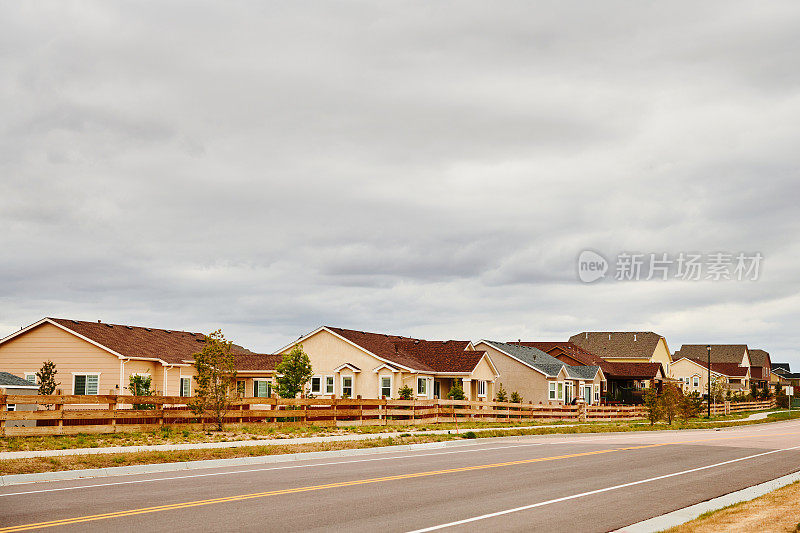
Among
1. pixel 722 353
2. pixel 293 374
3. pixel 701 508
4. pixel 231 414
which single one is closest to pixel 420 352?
pixel 293 374

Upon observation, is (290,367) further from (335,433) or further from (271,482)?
(271,482)

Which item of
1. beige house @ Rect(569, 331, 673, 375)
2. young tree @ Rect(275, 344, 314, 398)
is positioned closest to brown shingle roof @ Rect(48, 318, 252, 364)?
young tree @ Rect(275, 344, 314, 398)

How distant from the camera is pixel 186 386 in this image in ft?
166

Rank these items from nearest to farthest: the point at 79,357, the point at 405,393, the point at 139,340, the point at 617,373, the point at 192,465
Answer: the point at 192,465 → the point at 79,357 → the point at 139,340 → the point at 405,393 → the point at 617,373

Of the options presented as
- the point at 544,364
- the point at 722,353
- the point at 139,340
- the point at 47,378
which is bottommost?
the point at 47,378

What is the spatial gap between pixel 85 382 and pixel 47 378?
4.25m

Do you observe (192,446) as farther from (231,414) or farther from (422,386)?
(422,386)

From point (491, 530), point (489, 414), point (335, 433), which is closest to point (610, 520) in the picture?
point (491, 530)

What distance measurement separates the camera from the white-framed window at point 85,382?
1764 inches

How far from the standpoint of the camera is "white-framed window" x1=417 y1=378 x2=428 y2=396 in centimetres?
5504

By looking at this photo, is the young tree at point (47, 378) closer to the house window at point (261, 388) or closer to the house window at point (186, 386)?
the house window at point (186, 386)

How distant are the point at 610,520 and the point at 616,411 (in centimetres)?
4790

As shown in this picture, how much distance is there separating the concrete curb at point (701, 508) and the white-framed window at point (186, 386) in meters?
38.6

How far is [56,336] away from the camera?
45500 millimetres
